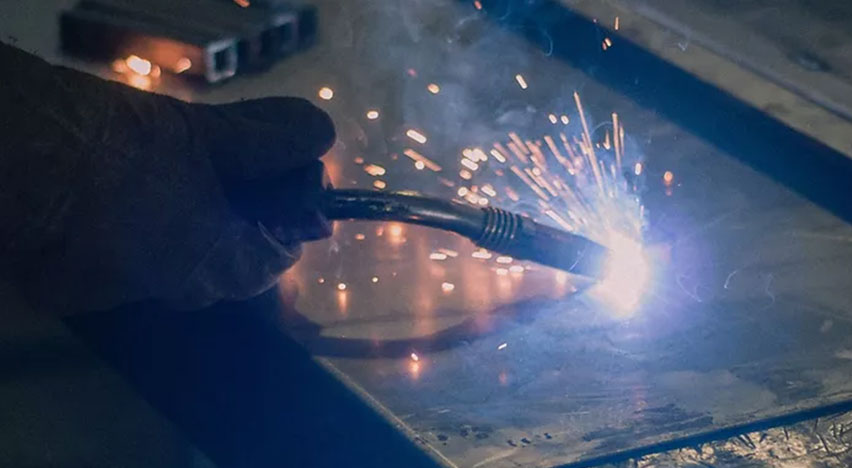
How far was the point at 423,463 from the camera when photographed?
1.58 meters

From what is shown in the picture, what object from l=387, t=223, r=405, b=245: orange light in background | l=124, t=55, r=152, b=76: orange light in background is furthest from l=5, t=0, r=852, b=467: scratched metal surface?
l=124, t=55, r=152, b=76: orange light in background

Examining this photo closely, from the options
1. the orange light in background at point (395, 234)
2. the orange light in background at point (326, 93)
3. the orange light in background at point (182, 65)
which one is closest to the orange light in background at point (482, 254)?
the orange light in background at point (395, 234)

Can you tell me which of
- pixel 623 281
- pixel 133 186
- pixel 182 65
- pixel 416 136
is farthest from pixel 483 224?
pixel 182 65

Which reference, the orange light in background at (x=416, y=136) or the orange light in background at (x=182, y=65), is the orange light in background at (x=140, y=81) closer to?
the orange light in background at (x=182, y=65)

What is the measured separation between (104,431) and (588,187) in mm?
1122

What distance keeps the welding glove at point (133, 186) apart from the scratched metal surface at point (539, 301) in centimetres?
29

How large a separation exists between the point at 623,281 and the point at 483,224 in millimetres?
354

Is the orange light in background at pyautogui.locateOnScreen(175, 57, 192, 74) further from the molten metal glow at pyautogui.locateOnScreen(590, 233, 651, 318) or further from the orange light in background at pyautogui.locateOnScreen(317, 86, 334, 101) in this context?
the molten metal glow at pyautogui.locateOnScreen(590, 233, 651, 318)

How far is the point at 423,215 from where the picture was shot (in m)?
1.81

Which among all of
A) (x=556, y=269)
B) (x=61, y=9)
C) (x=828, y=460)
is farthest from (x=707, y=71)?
(x=61, y=9)

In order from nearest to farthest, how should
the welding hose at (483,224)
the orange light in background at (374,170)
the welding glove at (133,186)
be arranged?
the welding glove at (133,186), the welding hose at (483,224), the orange light in background at (374,170)

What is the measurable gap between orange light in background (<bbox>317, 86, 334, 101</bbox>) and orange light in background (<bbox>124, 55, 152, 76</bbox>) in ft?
1.27

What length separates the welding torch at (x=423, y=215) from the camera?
1.63 metres

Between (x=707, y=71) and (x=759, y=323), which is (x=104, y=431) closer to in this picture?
(x=759, y=323)
